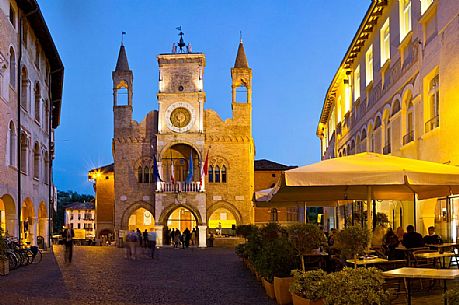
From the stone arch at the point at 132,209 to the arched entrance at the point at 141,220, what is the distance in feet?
6.27

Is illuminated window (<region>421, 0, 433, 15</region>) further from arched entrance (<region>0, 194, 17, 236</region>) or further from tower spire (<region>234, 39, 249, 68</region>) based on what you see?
tower spire (<region>234, 39, 249, 68</region>)

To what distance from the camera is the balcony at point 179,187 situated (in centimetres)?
4694

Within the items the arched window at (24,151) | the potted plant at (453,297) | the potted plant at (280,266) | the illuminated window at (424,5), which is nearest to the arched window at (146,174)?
the arched window at (24,151)

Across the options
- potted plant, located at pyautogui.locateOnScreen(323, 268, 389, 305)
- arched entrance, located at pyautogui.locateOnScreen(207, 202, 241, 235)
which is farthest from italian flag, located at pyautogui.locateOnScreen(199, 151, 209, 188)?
potted plant, located at pyautogui.locateOnScreen(323, 268, 389, 305)

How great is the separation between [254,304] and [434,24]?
25.5 feet

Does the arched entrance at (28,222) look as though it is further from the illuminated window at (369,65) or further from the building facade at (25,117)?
the illuminated window at (369,65)

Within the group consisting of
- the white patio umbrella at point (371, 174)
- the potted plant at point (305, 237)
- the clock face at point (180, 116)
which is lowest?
the potted plant at point (305, 237)

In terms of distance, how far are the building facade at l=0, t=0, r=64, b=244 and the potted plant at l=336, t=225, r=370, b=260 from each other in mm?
14198

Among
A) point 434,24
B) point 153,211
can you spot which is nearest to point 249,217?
point 153,211

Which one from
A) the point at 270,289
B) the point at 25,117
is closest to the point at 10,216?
the point at 25,117

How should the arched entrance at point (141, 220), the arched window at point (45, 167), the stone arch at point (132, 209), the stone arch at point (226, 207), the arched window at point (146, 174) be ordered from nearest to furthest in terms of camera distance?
the arched window at point (45, 167) → the stone arch at point (226, 207) → the stone arch at point (132, 209) → the arched window at point (146, 174) → the arched entrance at point (141, 220)

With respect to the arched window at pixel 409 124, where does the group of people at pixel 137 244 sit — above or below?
below

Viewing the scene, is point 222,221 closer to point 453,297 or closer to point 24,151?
point 24,151

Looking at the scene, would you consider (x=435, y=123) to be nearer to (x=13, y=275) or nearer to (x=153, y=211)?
(x=13, y=275)
